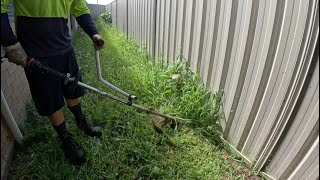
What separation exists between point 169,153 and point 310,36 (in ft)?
4.84

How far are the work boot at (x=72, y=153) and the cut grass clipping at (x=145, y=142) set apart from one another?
0.17 feet

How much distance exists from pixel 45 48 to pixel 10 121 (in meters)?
0.76

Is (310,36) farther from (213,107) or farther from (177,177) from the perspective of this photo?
(177,177)

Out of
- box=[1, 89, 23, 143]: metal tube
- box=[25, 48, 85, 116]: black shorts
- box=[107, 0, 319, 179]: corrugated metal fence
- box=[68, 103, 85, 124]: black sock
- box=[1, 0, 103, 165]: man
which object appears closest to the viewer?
box=[107, 0, 319, 179]: corrugated metal fence

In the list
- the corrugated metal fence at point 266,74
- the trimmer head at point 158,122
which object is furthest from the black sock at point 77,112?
the corrugated metal fence at point 266,74

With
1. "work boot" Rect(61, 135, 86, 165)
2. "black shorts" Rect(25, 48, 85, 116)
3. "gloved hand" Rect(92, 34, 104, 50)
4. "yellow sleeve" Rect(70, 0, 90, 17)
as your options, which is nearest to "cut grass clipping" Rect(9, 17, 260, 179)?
"work boot" Rect(61, 135, 86, 165)

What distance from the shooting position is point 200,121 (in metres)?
2.50

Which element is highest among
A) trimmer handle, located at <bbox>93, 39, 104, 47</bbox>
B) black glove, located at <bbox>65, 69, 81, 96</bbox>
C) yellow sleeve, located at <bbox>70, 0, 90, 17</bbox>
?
yellow sleeve, located at <bbox>70, 0, 90, 17</bbox>

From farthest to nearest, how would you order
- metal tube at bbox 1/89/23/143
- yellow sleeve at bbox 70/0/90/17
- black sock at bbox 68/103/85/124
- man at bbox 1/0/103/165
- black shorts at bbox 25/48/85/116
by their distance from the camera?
A: black sock at bbox 68/103/85/124, yellow sleeve at bbox 70/0/90/17, metal tube at bbox 1/89/23/143, black shorts at bbox 25/48/85/116, man at bbox 1/0/103/165

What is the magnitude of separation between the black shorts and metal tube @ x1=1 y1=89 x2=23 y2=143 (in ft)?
0.87

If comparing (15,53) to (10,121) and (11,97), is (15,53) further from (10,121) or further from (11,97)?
(11,97)

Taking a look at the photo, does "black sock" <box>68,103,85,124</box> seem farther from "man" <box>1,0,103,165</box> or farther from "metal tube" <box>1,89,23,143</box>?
"metal tube" <box>1,89,23,143</box>

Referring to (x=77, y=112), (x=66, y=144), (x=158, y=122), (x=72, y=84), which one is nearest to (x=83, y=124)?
(x=77, y=112)

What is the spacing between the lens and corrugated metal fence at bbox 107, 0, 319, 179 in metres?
1.43
